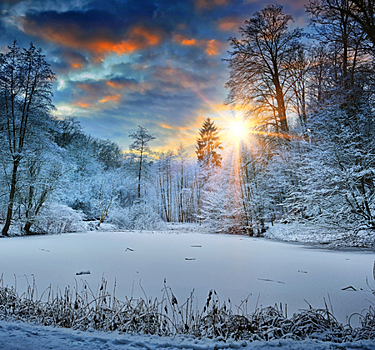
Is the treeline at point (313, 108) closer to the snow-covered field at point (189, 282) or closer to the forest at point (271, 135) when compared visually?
the forest at point (271, 135)

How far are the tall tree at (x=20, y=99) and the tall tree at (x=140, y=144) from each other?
11764 millimetres

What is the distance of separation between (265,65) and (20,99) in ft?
34.6

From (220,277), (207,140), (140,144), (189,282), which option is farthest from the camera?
(207,140)

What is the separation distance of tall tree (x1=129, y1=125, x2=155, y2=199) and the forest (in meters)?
5.03

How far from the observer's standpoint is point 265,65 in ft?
29.2

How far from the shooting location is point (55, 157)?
998cm

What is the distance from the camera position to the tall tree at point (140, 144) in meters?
21.7

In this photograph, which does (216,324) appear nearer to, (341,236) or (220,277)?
(220,277)

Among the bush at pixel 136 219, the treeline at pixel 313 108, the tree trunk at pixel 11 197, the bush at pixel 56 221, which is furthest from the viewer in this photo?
the bush at pixel 136 219

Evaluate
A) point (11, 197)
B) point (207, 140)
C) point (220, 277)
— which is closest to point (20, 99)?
point (11, 197)

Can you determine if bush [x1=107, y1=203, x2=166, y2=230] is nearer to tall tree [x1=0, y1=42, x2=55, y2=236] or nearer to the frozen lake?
tall tree [x1=0, y1=42, x2=55, y2=236]

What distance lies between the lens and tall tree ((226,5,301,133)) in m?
8.45

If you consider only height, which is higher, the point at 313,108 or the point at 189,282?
the point at 313,108

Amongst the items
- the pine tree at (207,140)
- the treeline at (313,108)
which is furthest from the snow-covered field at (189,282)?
the pine tree at (207,140)
